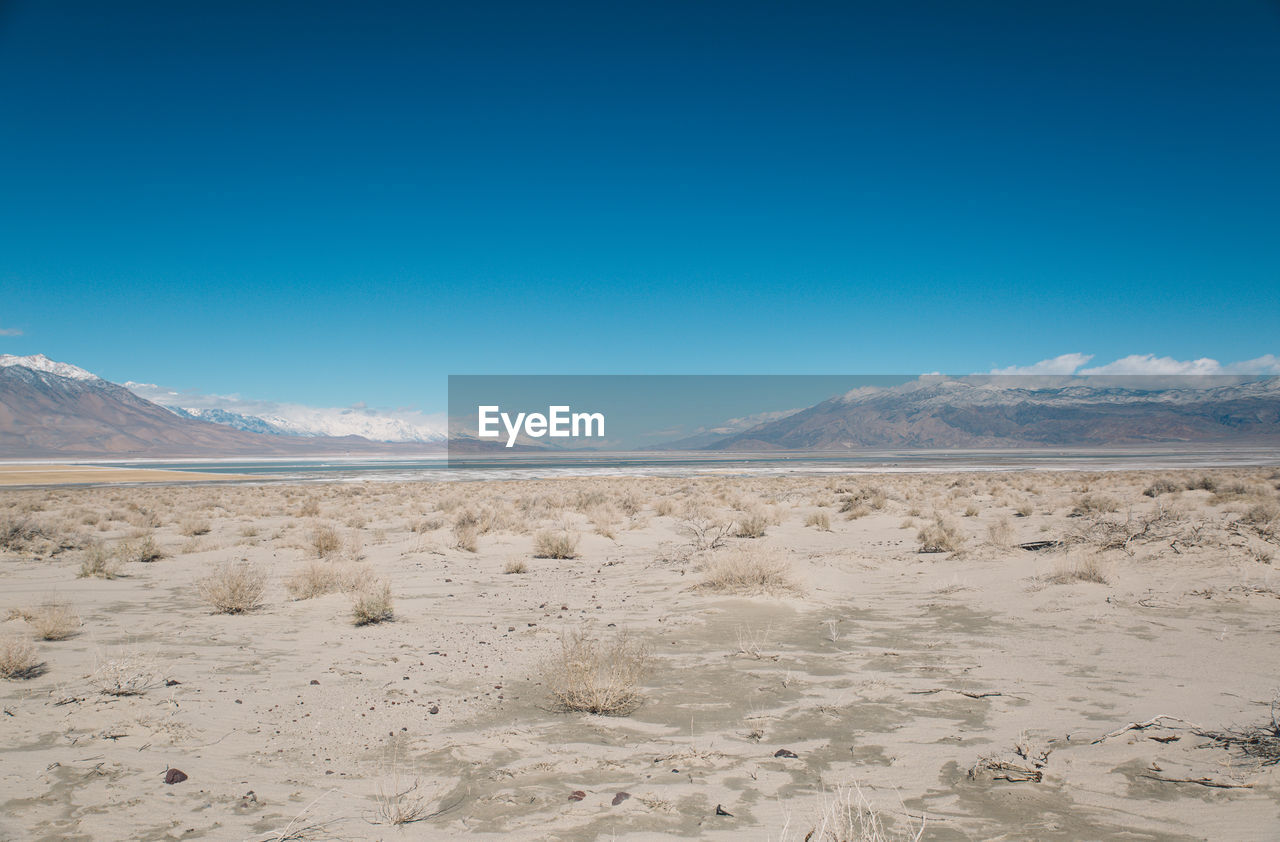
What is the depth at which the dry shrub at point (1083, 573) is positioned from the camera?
9.77 meters

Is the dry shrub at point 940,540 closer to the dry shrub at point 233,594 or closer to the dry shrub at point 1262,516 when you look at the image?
the dry shrub at point 1262,516

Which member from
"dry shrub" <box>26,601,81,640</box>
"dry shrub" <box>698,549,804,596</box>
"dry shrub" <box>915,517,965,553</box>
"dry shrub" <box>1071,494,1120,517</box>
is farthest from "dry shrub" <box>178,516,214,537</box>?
"dry shrub" <box>1071,494,1120,517</box>

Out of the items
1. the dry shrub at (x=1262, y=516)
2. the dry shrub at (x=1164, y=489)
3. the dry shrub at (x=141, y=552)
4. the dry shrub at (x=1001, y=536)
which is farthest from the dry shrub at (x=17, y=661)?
the dry shrub at (x=1164, y=489)

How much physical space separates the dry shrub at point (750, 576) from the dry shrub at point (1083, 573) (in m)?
3.73

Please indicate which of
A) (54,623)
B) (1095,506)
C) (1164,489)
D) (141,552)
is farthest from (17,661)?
(1164,489)

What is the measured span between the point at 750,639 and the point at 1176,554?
7833mm

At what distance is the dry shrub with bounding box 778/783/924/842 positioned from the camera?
319 cm

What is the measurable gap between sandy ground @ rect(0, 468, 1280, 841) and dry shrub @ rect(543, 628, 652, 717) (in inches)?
4.1

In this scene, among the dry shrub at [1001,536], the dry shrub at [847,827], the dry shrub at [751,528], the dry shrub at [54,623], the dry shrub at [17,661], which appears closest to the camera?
the dry shrub at [847,827]

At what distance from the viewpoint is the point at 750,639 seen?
26.1 feet

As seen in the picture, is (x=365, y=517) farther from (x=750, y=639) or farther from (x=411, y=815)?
(x=411, y=815)

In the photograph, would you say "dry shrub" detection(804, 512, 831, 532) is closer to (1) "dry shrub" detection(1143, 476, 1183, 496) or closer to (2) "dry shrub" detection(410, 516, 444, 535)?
(2) "dry shrub" detection(410, 516, 444, 535)

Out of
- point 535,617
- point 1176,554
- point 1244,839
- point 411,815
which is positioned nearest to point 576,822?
point 411,815

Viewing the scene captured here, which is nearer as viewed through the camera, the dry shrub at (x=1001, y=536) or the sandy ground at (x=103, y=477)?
the dry shrub at (x=1001, y=536)
